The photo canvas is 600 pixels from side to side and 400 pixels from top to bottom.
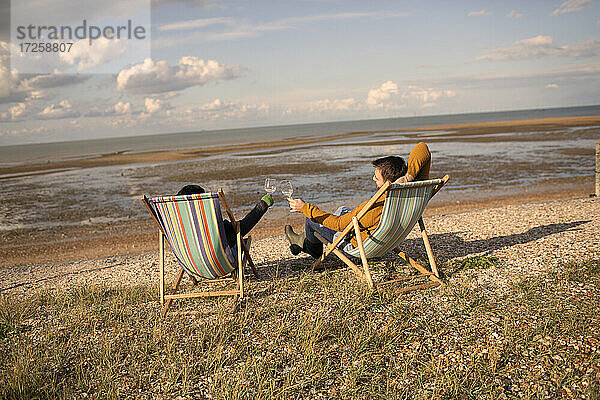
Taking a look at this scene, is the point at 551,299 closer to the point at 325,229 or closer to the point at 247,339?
the point at 325,229

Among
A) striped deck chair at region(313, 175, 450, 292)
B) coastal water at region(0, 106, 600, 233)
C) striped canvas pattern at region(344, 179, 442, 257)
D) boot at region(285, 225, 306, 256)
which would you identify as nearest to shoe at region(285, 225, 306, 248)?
boot at region(285, 225, 306, 256)

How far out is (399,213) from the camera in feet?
14.7

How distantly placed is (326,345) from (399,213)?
1458 mm

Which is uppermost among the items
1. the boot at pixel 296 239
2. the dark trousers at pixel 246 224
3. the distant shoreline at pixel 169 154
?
the distant shoreline at pixel 169 154

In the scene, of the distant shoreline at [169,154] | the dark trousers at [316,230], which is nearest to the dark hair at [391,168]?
the dark trousers at [316,230]

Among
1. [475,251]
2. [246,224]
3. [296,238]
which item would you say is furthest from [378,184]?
[475,251]

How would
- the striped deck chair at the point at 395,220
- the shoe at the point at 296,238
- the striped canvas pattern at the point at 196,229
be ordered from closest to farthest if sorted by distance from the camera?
1. the striped canvas pattern at the point at 196,229
2. the striped deck chair at the point at 395,220
3. the shoe at the point at 296,238

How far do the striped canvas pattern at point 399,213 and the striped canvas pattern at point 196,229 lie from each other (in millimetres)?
1394

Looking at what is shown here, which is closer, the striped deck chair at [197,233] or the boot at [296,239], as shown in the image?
the striped deck chair at [197,233]

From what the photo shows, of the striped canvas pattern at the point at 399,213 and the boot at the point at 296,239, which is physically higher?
the striped canvas pattern at the point at 399,213

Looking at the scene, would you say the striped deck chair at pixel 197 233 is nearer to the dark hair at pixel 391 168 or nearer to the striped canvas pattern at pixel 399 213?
the striped canvas pattern at pixel 399 213

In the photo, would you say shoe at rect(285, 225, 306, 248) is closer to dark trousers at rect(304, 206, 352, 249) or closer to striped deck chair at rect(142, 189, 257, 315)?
dark trousers at rect(304, 206, 352, 249)

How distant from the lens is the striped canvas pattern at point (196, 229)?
13.8ft

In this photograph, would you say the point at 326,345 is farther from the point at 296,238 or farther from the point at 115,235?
the point at 115,235
